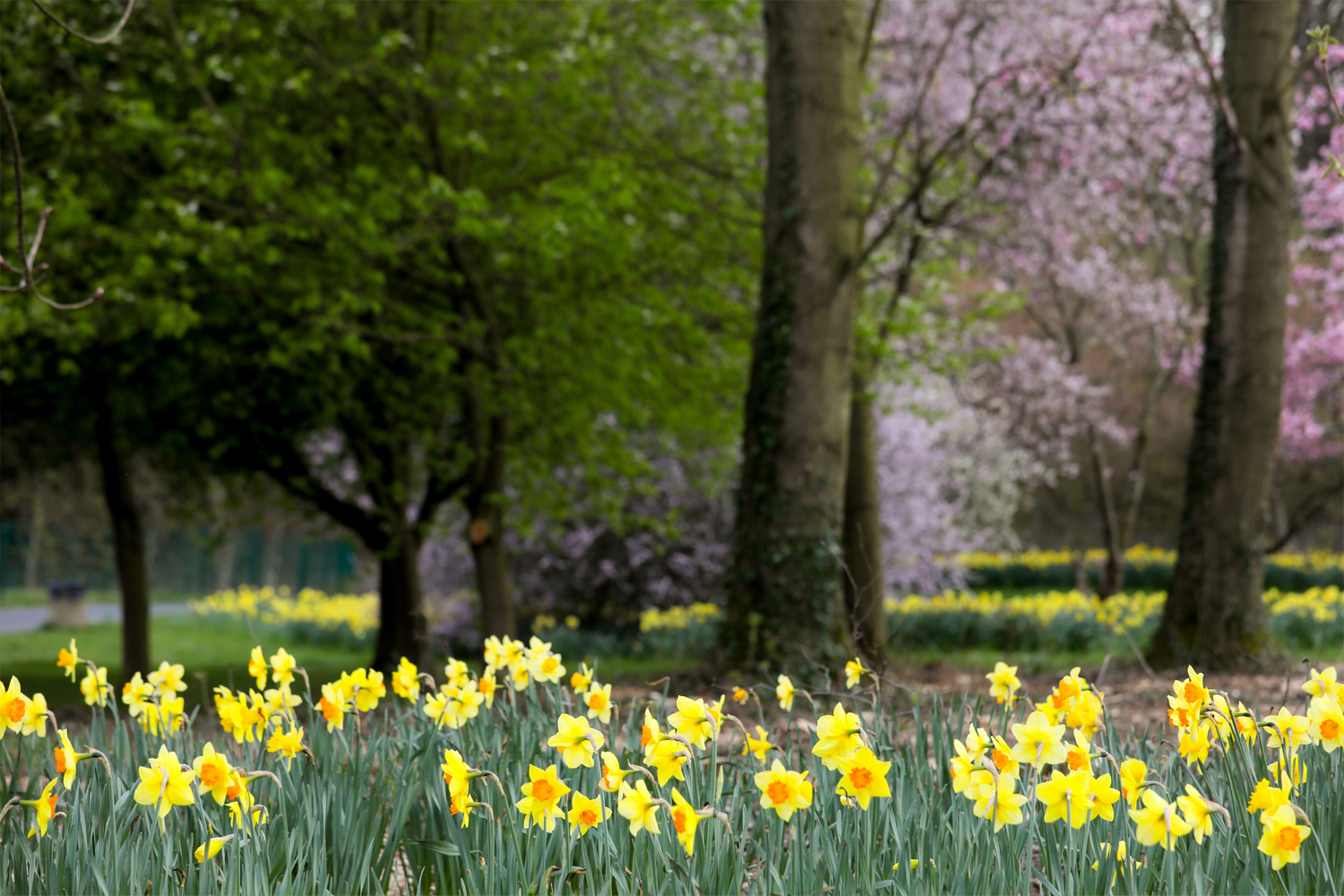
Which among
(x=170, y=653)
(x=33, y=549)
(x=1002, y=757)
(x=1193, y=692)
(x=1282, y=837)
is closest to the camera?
(x=1282, y=837)

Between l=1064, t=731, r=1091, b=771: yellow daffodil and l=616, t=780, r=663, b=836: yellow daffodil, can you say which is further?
l=1064, t=731, r=1091, b=771: yellow daffodil

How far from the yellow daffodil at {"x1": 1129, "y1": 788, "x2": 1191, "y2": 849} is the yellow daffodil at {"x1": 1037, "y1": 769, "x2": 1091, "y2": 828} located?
0.25 feet

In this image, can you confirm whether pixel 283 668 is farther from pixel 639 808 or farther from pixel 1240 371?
pixel 1240 371

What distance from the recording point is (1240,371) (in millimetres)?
6148

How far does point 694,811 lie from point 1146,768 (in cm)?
82

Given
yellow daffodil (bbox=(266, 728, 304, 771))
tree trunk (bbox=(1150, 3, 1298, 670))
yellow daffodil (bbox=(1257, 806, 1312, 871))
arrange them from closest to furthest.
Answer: yellow daffodil (bbox=(1257, 806, 1312, 871)) → yellow daffodil (bbox=(266, 728, 304, 771)) → tree trunk (bbox=(1150, 3, 1298, 670))

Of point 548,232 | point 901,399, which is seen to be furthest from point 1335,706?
point 901,399

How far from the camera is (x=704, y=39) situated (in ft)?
33.3

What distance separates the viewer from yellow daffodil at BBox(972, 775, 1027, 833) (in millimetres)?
1814

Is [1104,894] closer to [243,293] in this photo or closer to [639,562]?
[243,293]

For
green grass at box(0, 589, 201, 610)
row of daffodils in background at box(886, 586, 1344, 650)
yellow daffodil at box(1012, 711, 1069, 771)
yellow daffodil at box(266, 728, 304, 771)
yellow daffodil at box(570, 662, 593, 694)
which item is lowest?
green grass at box(0, 589, 201, 610)

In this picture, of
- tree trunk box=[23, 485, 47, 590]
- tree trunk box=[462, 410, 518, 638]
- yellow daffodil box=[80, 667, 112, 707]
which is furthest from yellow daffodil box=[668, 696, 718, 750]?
tree trunk box=[23, 485, 47, 590]

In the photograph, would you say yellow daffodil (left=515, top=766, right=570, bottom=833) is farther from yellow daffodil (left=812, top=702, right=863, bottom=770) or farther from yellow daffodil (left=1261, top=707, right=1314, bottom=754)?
yellow daffodil (left=1261, top=707, right=1314, bottom=754)

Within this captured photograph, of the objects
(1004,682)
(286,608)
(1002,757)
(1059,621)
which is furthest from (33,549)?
(1002,757)
